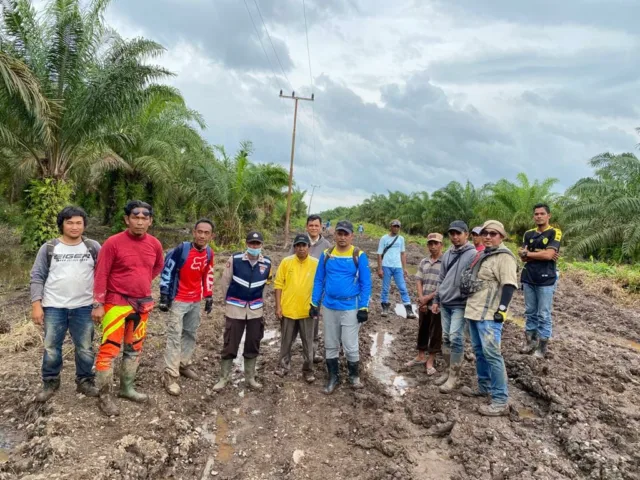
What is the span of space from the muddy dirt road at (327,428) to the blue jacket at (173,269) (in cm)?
102

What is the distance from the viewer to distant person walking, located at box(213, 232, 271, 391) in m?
4.52

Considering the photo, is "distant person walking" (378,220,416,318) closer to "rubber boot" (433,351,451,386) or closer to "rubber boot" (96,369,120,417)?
"rubber boot" (433,351,451,386)

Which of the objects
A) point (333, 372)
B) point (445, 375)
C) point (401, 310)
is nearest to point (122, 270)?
point (333, 372)

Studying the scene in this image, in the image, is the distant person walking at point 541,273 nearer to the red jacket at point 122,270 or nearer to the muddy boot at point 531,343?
the muddy boot at point 531,343

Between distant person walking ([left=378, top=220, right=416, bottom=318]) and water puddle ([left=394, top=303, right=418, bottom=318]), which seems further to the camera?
water puddle ([left=394, top=303, right=418, bottom=318])

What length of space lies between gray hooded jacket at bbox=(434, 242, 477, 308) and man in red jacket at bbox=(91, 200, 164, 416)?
3.09 m

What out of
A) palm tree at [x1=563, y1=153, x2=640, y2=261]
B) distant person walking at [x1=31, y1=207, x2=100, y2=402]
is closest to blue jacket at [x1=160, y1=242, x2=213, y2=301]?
distant person walking at [x1=31, y1=207, x2=100, y2=402]

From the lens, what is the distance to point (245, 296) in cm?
452

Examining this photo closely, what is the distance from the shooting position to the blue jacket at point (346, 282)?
4.63 meters

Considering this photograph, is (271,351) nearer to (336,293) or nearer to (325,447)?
(336,293)

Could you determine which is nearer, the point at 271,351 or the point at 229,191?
the point at 271,351

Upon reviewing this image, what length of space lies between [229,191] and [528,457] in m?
15.4

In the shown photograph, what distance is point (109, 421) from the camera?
3646 mm

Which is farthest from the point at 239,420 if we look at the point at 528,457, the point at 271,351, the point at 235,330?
the point at 528,457
